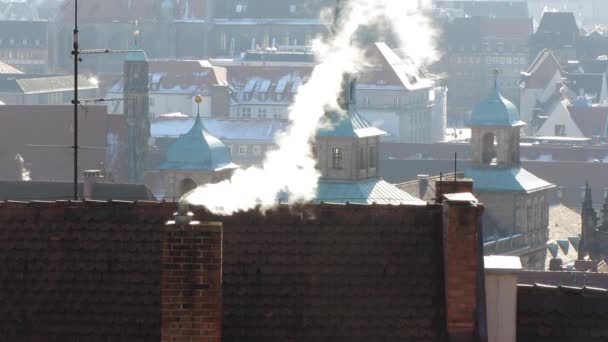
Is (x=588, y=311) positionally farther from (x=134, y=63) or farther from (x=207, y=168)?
(x=134, y=63)

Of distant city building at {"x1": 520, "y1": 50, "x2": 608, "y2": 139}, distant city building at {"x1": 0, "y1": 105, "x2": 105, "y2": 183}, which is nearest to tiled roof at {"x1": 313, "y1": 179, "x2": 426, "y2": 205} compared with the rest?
distant city building at {"x1": 0, "y1": 105, "x2": 105, "y2": 183}

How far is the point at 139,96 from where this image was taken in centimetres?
12900

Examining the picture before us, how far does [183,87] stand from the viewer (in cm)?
18112

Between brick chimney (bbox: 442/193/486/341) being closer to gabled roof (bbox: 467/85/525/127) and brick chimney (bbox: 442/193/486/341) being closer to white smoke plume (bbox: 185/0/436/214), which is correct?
white smoke plume (bbox: 185/0/436/214)

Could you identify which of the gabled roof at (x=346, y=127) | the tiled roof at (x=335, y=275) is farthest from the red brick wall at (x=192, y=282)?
the gabled roof at (x=346, y=127)

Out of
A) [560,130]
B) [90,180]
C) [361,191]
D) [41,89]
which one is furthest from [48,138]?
[560,130]

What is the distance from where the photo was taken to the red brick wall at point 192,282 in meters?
20.6

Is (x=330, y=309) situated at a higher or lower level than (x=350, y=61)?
lower

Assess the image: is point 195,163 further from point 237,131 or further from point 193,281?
point 193,281

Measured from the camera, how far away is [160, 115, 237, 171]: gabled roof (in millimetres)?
95438

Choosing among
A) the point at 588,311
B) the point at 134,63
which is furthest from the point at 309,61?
the point at 588,311

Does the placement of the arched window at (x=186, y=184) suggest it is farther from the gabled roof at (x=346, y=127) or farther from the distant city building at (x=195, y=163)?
the gabled roof at (x=346, y=127)

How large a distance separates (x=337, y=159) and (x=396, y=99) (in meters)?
95.4

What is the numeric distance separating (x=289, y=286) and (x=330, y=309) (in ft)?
1.73
